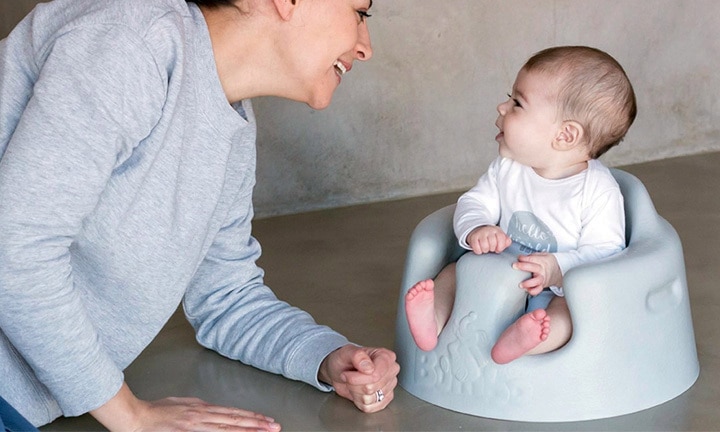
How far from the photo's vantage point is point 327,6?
6.16 feet

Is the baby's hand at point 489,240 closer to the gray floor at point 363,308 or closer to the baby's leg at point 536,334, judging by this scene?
the baby's leg at point 536,334

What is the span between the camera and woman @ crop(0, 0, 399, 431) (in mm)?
1606

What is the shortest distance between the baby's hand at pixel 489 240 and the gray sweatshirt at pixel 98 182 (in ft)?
Result: 1.72

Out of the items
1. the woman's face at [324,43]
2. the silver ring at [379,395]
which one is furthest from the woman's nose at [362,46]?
the silver ring at [379,395]

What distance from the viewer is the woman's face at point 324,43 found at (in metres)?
1.88

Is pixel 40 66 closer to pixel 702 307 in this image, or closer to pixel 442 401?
pixel 442 401

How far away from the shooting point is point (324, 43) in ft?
6.24

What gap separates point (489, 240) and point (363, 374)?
0.38 metres

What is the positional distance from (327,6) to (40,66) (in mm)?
521

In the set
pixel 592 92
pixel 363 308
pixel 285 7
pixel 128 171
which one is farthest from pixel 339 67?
pixel 363 308

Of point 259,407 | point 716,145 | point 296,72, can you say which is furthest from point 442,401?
point 716,145

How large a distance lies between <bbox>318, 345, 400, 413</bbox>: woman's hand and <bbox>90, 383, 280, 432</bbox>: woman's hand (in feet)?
0.55

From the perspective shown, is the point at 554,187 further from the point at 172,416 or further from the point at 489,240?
the point at 172,416

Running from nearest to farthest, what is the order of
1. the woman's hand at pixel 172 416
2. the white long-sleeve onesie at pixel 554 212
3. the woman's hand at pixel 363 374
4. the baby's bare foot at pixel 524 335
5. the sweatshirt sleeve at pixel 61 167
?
the sweatshirt sleeve at pixel 61 167 < the woman's hand at pixel 172 416 < the baby's bare foot at pixel 524 335 < the woman's hand at pixel 363 374 < the white long-sleeve onesie at pixel 554 212
